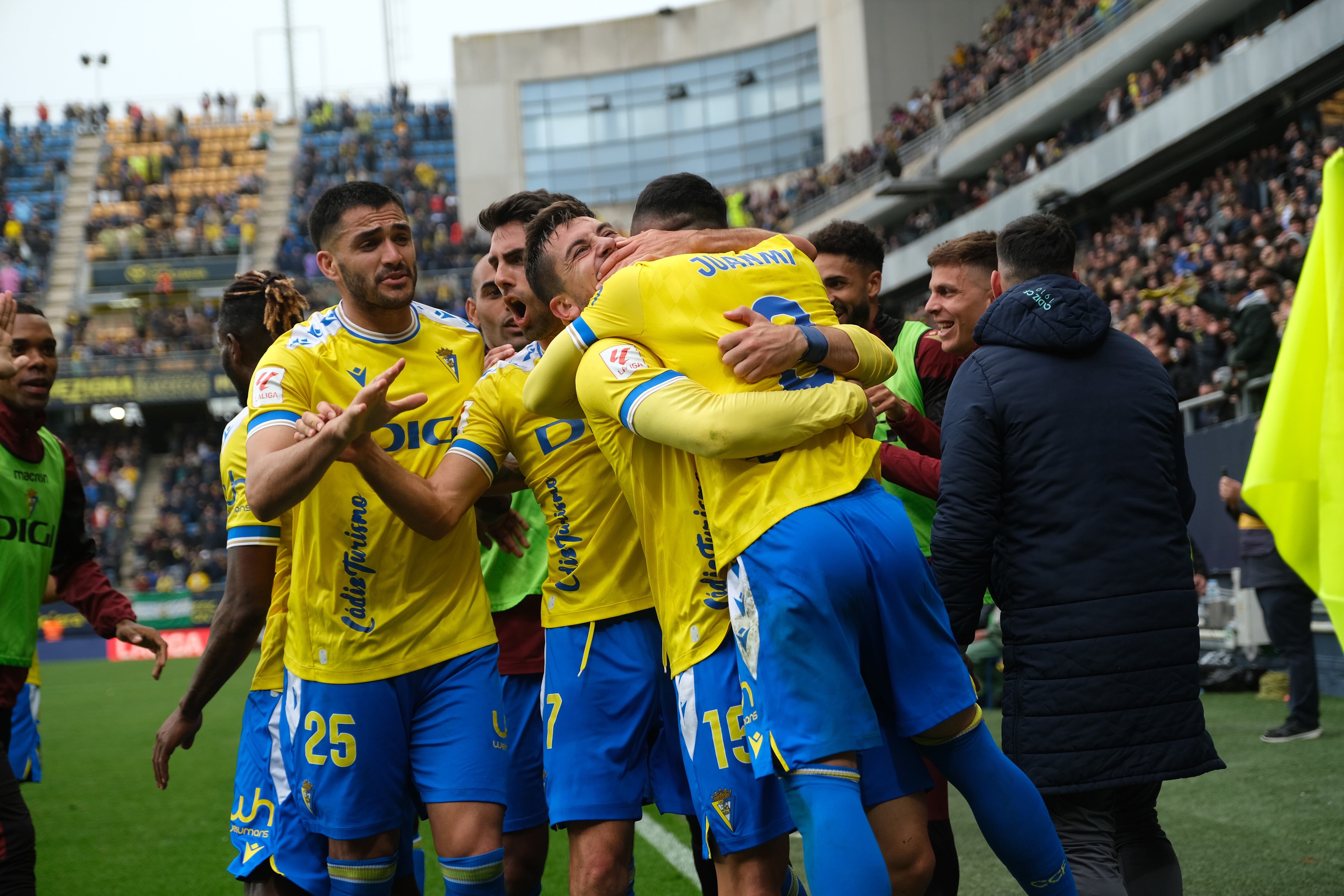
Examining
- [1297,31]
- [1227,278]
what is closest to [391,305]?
[1227,278]

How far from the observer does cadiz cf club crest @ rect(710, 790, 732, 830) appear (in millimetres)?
2973

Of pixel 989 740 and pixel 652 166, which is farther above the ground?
pixel 652 166

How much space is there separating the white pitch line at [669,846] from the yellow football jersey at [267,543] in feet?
7.45

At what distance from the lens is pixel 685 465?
10.0 ft

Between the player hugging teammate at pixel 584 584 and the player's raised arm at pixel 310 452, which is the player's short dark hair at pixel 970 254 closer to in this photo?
the player hugging teammate at pixel 584 584

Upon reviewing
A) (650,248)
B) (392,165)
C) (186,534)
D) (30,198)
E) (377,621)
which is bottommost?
(186,534)

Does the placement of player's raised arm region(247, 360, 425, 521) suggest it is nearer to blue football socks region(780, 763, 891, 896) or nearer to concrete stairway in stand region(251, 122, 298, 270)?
blue football socks region(780, 763, 891, 896)

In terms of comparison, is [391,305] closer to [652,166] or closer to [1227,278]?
[1227,278]

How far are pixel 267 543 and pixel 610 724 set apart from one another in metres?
1.37

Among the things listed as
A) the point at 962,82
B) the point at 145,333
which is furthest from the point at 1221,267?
the point at 145,333

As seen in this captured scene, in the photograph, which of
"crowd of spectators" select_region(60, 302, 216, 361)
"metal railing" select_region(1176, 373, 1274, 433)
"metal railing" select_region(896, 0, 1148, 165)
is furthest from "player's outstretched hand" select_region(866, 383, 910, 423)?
"crowd of spectators" select_region(60, 302, 216, 361)

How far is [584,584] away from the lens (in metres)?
3.70

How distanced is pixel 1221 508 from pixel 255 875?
37.5 feet

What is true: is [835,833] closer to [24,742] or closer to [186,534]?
[24,742]
